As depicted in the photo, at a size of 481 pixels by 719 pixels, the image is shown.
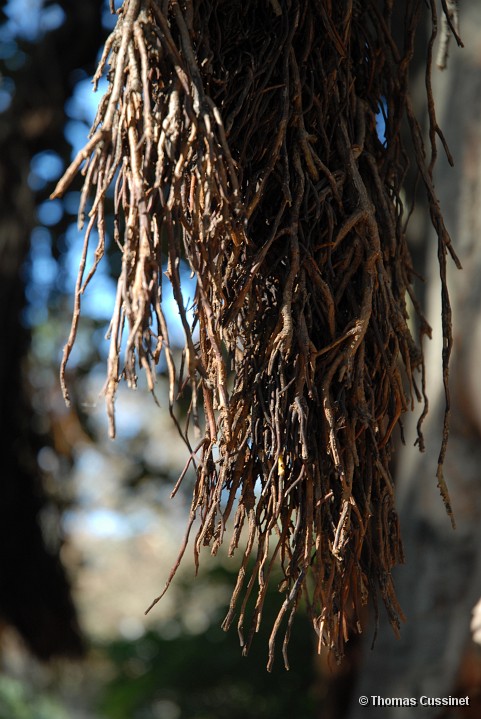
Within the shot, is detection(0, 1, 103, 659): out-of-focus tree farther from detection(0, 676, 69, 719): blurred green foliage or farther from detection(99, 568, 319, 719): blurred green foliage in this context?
detection(0, 676, 69, 719): blurred green foliage

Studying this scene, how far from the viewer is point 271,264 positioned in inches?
25.4

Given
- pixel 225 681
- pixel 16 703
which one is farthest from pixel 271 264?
pixel 16 703

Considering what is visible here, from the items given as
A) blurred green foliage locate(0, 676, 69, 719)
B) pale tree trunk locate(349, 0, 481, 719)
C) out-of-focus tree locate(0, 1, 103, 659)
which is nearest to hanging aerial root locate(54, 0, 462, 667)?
pale tree trunk locate(349, 0, 481, 719)

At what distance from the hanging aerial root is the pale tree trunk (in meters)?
1.20

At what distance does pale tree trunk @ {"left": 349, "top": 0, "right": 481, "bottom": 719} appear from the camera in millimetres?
1896

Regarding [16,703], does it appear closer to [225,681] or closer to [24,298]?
[225,681]

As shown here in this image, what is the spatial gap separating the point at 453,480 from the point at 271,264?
1427 millimetres

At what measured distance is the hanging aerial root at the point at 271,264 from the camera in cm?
58

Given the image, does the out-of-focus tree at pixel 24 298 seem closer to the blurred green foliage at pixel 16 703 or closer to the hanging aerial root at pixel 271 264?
the hanging aerial root at pixel 271 264

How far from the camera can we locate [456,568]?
6.56ft

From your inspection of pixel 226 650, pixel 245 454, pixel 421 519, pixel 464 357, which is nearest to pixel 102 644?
pixel 226 650

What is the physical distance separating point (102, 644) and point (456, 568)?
10.2ft

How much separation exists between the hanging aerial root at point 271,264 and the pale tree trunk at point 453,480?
47.1 inches

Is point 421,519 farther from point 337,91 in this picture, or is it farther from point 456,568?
point 337,91
